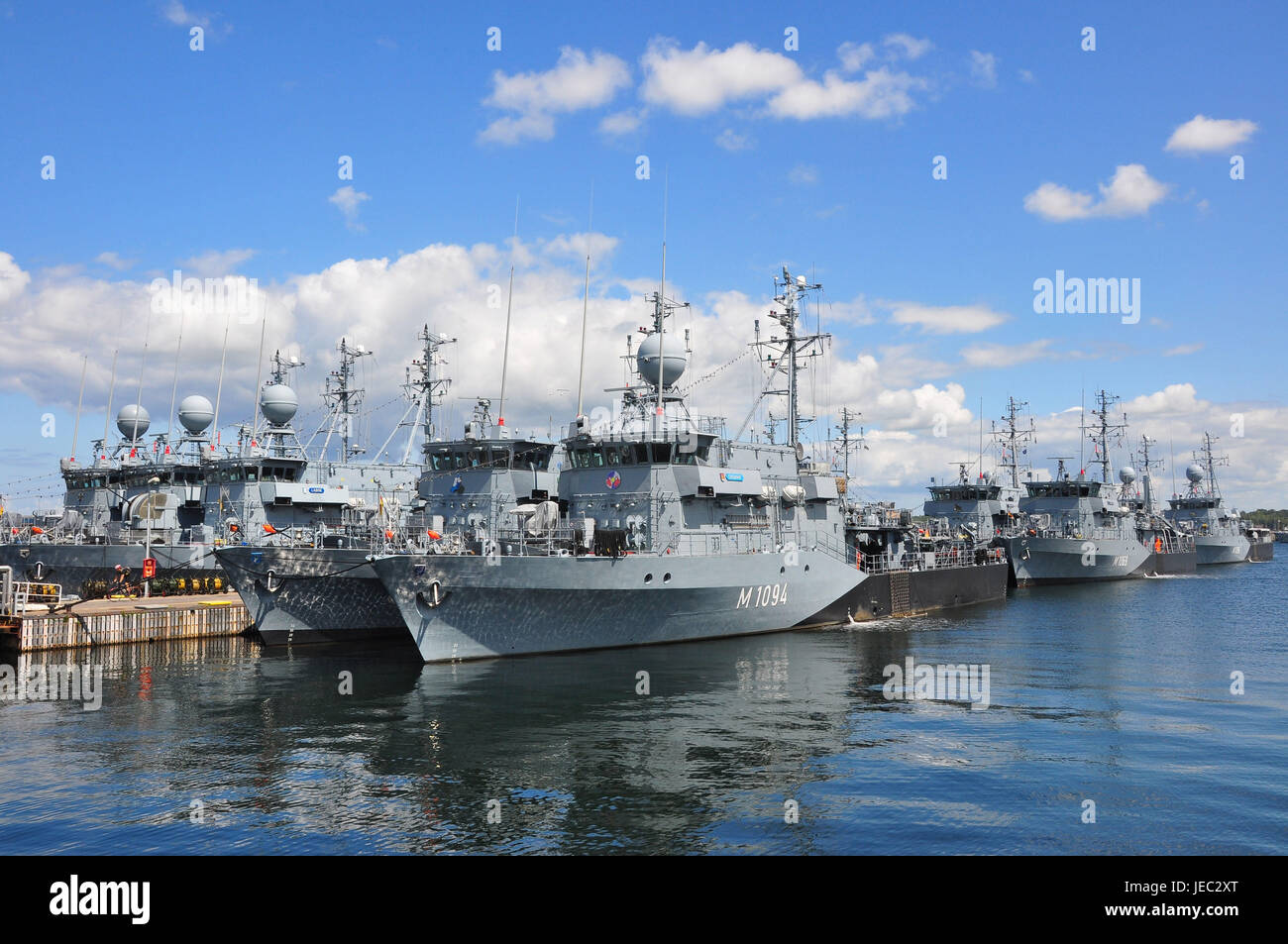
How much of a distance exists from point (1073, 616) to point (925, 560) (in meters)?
7.59

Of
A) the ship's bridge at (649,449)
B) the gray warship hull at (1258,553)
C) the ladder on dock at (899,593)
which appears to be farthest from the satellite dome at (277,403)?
the gray warship hull at (1258,553)

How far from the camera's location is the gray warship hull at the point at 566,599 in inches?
971

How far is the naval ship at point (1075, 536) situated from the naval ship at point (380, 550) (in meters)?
41.0

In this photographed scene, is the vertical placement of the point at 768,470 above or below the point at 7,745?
above

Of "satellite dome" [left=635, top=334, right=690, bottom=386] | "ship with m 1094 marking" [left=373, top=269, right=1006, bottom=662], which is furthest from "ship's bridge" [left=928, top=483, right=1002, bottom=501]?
"satellite dome" [left=635, top=334, right=690, bottom=386]

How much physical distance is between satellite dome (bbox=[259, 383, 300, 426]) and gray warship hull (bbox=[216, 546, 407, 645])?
15226 millimetres

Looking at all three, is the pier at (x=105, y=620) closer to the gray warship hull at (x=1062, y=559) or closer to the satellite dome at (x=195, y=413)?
the satellite dome at (x=195, y=413)

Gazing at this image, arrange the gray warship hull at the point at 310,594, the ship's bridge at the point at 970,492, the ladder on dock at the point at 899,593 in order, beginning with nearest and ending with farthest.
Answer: the gray warship hull at the point at 310,594 < the ladder on dock at the point at 899,593 < the ship's bridge at the point at 970,492

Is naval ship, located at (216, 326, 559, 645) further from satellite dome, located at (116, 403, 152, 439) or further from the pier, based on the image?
satellite dome, located at (116, 403, 152, 439)

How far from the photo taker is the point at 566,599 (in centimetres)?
2617
